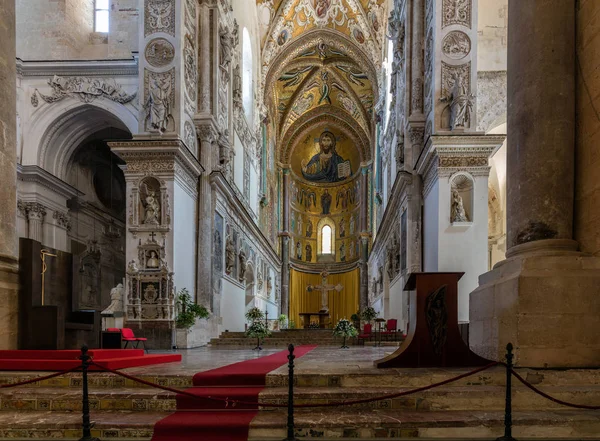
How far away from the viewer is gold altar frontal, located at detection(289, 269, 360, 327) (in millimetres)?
38750

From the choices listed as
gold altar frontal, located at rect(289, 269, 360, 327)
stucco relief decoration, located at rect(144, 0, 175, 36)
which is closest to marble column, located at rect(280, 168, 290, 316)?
gold altar frontal, located at rect(289, 269, 360, 327)

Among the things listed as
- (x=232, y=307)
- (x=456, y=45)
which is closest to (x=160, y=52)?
(x=456, y=45)

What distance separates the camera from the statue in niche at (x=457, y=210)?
12.4m

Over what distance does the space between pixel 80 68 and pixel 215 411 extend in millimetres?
13702

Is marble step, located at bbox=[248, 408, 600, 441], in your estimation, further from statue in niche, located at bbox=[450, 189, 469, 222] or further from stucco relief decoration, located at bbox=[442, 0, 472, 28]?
stucco relief decoration, located at bbox=[442, 0, 472, 28]

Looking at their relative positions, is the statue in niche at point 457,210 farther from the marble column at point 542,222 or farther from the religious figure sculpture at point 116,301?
the religious figure sculpture at point 116,301

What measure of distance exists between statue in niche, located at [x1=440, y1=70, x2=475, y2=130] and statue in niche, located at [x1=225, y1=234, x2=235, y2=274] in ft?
32.7

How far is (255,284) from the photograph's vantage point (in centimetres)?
2619

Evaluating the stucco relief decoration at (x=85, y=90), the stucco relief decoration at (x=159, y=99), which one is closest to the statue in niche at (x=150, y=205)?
the stucco relief decoration at (x=159, y=99)

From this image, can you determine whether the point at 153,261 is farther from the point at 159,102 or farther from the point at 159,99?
the point at 159,99

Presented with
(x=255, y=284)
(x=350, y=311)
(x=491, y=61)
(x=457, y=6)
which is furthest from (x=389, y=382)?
(x=350, y=311)

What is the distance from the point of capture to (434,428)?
178 inches

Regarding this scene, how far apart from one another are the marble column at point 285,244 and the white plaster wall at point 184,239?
21.4 meters

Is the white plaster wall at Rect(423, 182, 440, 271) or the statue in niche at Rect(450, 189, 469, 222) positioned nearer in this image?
the statue in niche at Rect(450, 189, 469, 222)
